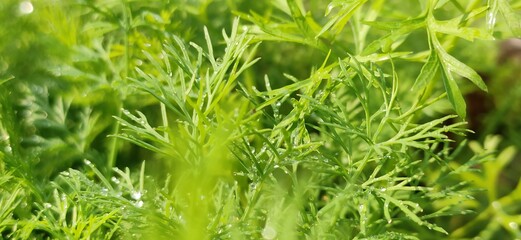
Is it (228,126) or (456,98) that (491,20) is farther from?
(228,126)

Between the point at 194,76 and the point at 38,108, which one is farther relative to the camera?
the point at 38,108

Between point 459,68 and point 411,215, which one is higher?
point 459,68

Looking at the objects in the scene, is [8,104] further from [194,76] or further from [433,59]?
[433,59]

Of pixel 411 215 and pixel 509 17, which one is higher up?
pixel 509 17

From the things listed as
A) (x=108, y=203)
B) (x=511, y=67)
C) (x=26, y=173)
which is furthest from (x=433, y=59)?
(x=511, y=67)

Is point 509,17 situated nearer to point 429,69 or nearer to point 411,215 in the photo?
point 429,69

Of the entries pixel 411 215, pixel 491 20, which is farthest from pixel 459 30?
pixel 411 215

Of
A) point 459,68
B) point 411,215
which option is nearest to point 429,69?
point 459,68

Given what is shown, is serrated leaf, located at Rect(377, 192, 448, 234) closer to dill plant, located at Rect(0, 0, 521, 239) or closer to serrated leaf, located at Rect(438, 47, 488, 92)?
dill plant, located at Rect(0, 0, 521, 239)

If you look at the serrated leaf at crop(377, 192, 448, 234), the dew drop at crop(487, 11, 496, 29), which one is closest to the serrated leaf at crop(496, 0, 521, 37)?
the dew drop at crop(487, 11, 496, 29)
